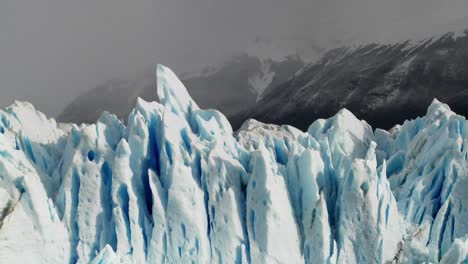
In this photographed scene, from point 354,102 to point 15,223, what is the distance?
126m

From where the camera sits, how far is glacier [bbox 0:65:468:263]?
19.8m

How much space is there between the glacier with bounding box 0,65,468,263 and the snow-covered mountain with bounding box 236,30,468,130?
101 meters

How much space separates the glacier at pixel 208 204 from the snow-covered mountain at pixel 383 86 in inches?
3963

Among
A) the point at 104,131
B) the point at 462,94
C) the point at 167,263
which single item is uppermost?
the point at 104,131

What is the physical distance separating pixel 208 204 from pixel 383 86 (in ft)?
414

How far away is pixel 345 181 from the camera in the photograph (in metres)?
20.5

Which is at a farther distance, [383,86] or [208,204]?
[383,86]

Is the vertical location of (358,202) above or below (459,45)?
above

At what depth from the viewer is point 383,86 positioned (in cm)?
14000

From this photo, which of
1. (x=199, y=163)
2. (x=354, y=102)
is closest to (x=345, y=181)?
(x=199, y=163)

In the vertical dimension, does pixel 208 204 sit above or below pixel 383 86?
above

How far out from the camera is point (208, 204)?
20781 mm

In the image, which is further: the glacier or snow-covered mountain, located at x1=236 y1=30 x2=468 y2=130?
snow-covered mountain, located at x1=236 y1=30 x2=468 y2=130

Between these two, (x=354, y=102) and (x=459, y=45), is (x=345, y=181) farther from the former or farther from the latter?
→ (x=459, y=45)
